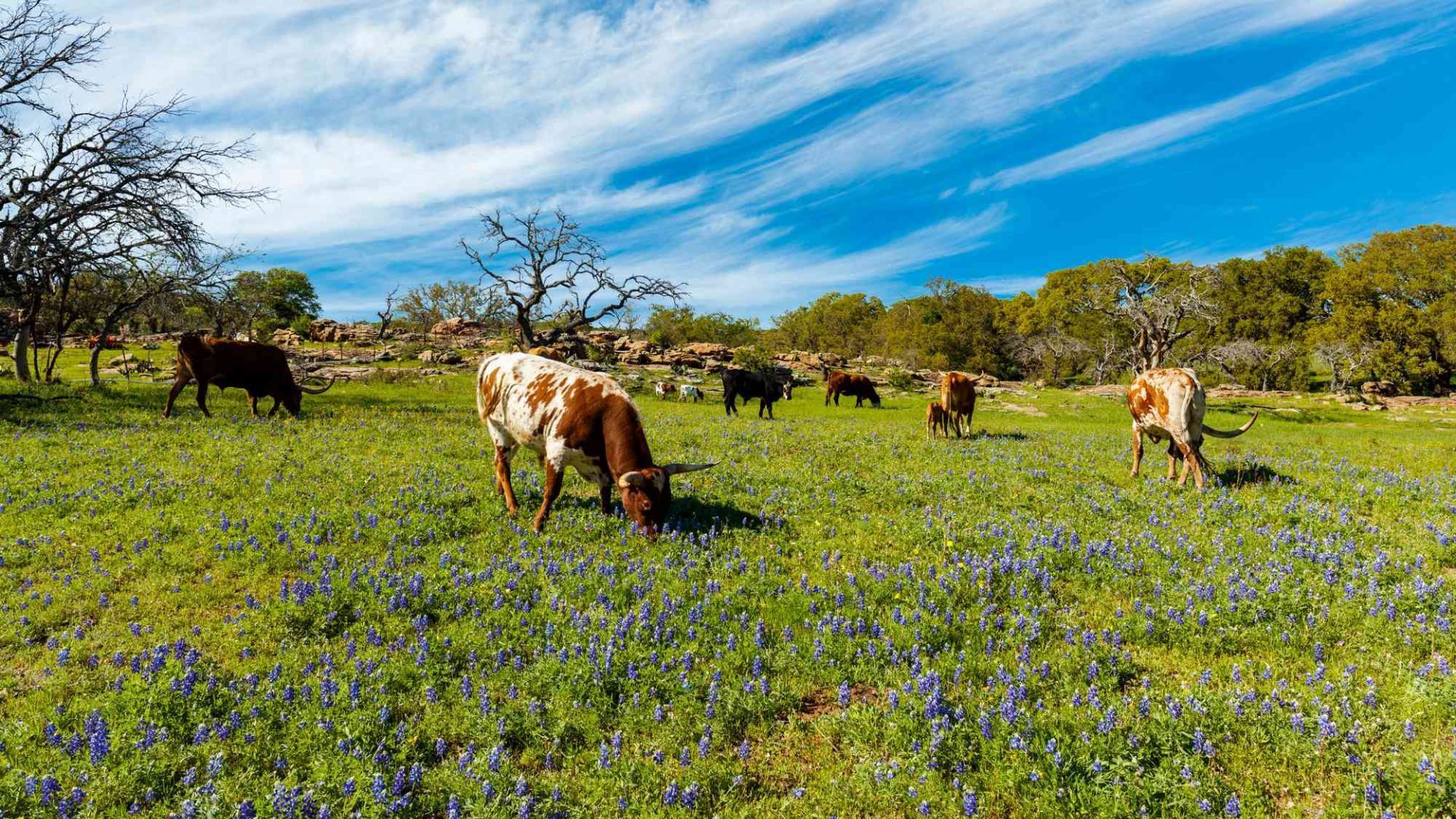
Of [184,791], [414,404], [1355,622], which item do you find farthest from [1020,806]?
[414,404]

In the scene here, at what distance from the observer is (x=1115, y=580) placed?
733 cm

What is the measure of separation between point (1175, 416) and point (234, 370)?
26.7 meters

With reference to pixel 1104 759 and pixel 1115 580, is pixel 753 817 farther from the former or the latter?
pixel 1115 580

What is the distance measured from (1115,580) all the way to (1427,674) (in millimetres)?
2558

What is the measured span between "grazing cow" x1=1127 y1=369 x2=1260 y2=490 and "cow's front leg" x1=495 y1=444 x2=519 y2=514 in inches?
506

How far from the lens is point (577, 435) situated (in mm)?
9500

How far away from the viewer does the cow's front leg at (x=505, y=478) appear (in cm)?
999

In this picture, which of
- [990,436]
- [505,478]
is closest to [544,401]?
[505,478]

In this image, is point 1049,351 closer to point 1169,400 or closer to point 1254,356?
point 1254,356

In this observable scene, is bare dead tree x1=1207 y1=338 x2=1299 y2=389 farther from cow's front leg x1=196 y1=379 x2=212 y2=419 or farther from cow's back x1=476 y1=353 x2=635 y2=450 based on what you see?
cow's front leg x1=196 y1=379 x2=212 y2=419

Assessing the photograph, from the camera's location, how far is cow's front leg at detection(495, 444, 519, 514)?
9.99 m

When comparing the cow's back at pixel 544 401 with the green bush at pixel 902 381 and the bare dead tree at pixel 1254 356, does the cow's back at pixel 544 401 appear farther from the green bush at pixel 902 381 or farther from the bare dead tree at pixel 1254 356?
the bare dead tree at pixel 1254 356

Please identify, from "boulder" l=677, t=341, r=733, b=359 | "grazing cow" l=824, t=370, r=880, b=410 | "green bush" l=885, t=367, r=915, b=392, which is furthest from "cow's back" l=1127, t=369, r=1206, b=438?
"boulder" l=677, t=341, r=733, b=359

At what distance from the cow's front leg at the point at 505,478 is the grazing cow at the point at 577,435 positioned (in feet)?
0.05
